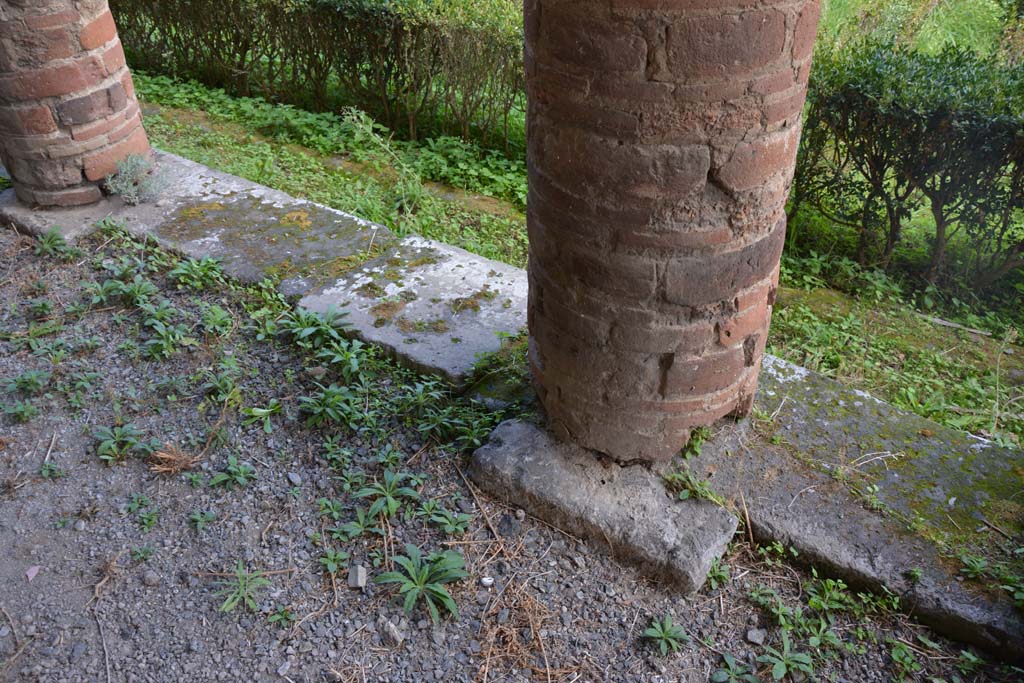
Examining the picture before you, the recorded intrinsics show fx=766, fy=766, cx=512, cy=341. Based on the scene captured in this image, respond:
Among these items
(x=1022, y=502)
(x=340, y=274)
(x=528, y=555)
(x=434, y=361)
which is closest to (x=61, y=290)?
(x=340, y=274)

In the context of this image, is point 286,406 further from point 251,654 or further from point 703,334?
point 703,334

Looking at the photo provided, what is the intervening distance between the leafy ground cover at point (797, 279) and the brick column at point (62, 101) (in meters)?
1.32

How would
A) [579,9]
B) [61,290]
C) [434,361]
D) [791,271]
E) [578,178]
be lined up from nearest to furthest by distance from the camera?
1. [579,9]
2. [578,178]
3. [434,361]
4. [61,290]
5. [791,271]

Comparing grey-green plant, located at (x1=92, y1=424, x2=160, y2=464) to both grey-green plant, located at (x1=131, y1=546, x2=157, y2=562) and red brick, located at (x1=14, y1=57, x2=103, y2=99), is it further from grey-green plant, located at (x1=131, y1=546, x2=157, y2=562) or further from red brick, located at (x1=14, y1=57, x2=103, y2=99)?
red brick, located at (x1=14, y1=57, x2=103, y2=99)

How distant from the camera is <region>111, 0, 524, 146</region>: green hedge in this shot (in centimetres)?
614

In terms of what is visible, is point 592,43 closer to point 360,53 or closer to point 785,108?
point 785,108

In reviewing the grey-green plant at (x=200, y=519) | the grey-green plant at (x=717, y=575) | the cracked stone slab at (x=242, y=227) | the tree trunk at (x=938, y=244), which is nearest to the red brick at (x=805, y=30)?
the grey-green plant at (x=717, y=575)

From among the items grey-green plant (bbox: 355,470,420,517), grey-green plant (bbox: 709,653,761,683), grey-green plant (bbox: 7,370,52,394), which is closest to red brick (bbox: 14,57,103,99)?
grey-green plant (bbox: 7,370,52,394)

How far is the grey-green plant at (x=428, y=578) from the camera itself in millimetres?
2387

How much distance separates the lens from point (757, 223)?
2295mm

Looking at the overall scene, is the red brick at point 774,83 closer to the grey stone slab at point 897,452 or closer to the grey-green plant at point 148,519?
the grey stone slab at point 897,452

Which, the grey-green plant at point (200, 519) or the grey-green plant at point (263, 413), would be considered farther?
the grey-green plant at point (263, 413)

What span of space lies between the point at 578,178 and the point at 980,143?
3610 mm

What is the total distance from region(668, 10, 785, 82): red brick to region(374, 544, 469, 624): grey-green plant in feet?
5.31
